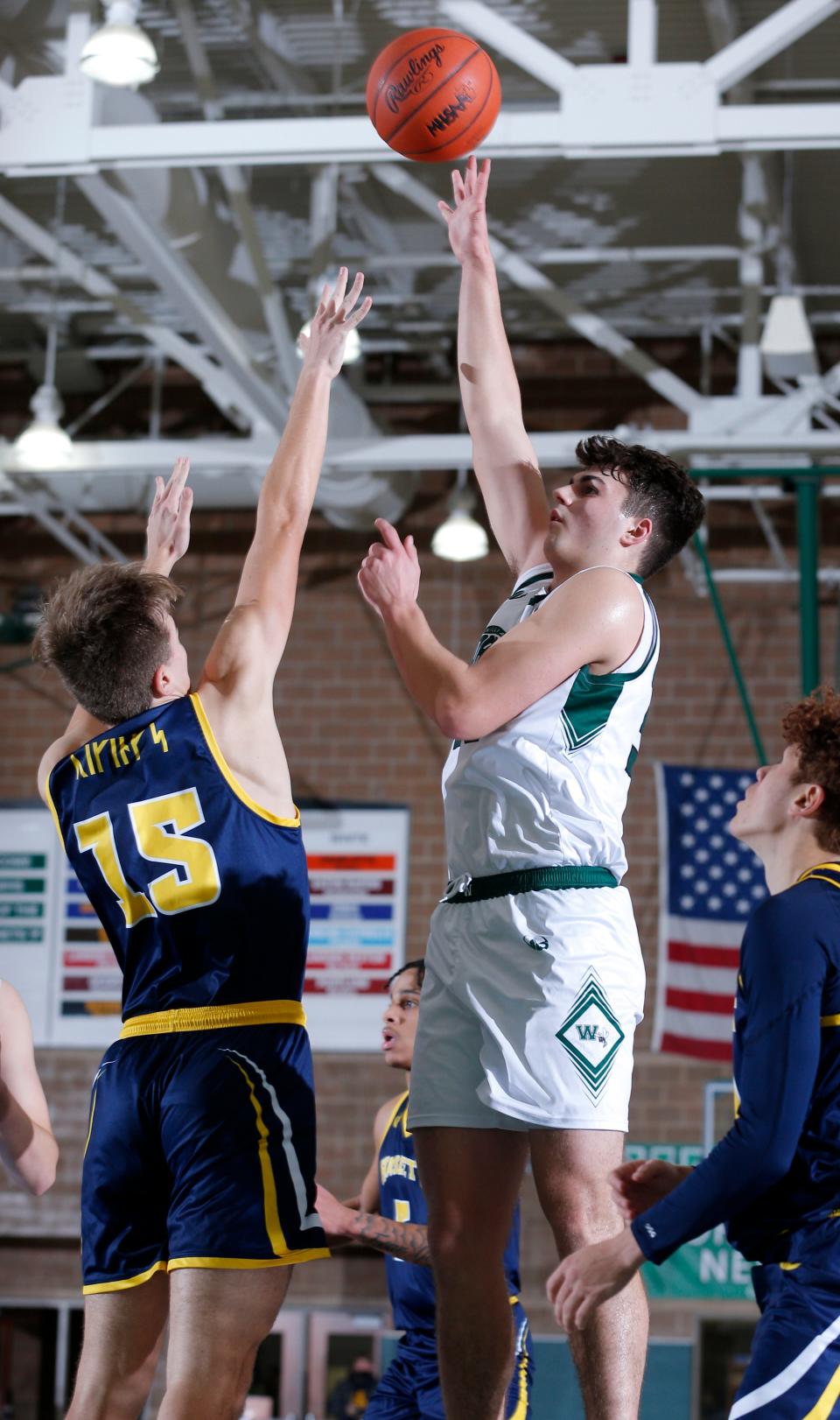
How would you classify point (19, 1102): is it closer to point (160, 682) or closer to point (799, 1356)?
point (160, 682)

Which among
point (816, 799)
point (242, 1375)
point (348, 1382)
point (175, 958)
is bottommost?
point (348, 1382)

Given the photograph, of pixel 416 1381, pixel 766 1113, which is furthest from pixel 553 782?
pixel 416 1381

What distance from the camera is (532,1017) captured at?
3.10 metres

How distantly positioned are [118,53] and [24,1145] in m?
5.36

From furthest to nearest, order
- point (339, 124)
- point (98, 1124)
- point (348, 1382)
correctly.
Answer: point (348, 1382)
point (339, 124)
point (98, 1124)

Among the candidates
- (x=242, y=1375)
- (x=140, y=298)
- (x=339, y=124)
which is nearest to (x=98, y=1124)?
(x=242, y=1375)

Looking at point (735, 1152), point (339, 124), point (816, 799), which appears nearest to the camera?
point (735, 1152)

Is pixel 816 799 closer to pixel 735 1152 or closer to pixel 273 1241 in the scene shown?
pixel 735 1152

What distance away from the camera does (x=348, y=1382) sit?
11516 mm

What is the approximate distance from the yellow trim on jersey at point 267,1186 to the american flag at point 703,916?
324 inches

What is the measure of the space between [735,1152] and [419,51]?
12.1 ft

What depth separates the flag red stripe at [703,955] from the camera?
11188mm

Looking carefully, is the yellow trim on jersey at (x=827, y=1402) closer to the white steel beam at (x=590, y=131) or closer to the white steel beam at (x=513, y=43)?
the white steel beam at (x=590, y=131)

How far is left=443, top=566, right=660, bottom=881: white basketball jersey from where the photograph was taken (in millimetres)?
3248
